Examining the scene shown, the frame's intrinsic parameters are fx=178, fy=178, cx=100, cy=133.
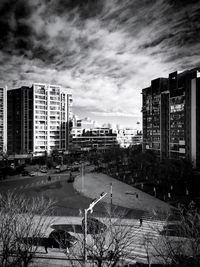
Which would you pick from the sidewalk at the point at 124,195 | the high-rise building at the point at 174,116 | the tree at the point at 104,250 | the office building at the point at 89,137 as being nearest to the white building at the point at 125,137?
the office building at the point at 89,137

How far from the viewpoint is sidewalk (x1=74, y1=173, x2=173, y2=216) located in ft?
80.7

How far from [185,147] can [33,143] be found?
5511 centimetres

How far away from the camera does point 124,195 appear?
98.2ft

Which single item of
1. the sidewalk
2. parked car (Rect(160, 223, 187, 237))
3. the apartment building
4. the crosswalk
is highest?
the apartment building

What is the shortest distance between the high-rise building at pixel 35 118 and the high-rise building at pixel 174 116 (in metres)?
37.3

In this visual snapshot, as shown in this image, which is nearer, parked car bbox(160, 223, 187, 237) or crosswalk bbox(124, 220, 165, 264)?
parked car bbox(160, 223, 187, 237)

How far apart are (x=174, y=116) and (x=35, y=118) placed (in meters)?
51.8

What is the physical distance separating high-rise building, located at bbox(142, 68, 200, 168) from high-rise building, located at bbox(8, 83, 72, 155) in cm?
3729

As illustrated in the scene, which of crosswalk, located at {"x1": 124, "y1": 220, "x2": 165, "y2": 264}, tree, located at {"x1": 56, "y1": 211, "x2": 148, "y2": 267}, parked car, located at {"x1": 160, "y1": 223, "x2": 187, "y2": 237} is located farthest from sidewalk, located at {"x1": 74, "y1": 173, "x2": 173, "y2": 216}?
tree, located at {"x1": 56, "y1": 211, "x2": 148, "y2": 267}

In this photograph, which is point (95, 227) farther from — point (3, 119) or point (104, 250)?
point (3, 119)

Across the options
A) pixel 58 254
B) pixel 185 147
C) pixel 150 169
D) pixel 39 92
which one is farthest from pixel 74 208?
pixel 39 92

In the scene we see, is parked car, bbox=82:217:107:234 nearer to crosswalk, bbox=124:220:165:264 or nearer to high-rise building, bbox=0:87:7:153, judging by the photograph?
crosswalk, bbox=124:220:165:264

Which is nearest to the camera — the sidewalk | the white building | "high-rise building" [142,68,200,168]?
the sidewalk

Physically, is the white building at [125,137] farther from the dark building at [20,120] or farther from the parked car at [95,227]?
the parked car at [95,227]
